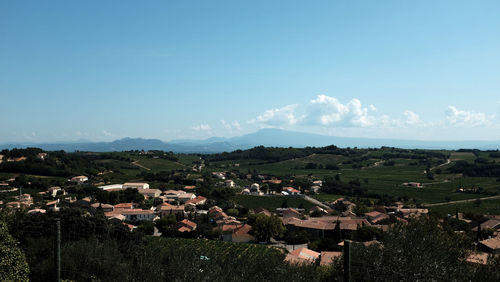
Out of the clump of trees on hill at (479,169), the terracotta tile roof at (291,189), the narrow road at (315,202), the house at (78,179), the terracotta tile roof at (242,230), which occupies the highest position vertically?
the clump of trees on hill at (479,169)

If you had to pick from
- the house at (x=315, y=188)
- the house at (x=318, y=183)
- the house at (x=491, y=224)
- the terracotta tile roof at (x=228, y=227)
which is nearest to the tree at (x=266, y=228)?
the terracotta tile roof at (x=228, y=227)

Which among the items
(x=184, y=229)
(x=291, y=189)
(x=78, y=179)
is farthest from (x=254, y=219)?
(x=78, y=179)

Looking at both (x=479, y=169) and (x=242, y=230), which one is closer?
(x=242, y=230)

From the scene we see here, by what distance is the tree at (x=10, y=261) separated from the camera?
1141 centimetres

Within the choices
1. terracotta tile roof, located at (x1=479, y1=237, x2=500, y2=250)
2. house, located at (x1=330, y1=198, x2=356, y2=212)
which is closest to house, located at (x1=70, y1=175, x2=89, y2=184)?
house, located at (x1=330, y1=198, x2=356, y2=212)

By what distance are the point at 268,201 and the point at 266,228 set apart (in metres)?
31.2

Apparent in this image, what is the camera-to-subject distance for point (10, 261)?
11.6 metres

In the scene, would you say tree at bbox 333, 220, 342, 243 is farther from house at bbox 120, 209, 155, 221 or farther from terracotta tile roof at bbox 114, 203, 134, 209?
terracotta tile roof at bbox 114, 203, 134, 209

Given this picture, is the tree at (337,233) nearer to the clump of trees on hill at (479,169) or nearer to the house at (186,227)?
the house at (186,227)

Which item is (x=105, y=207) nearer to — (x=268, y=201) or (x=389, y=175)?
(x=268, y=201)

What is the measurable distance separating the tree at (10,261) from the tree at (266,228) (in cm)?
3294

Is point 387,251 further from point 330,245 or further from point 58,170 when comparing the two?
point 58,170

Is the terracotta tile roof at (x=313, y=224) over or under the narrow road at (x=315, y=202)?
over

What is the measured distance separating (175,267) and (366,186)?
3404 inches
